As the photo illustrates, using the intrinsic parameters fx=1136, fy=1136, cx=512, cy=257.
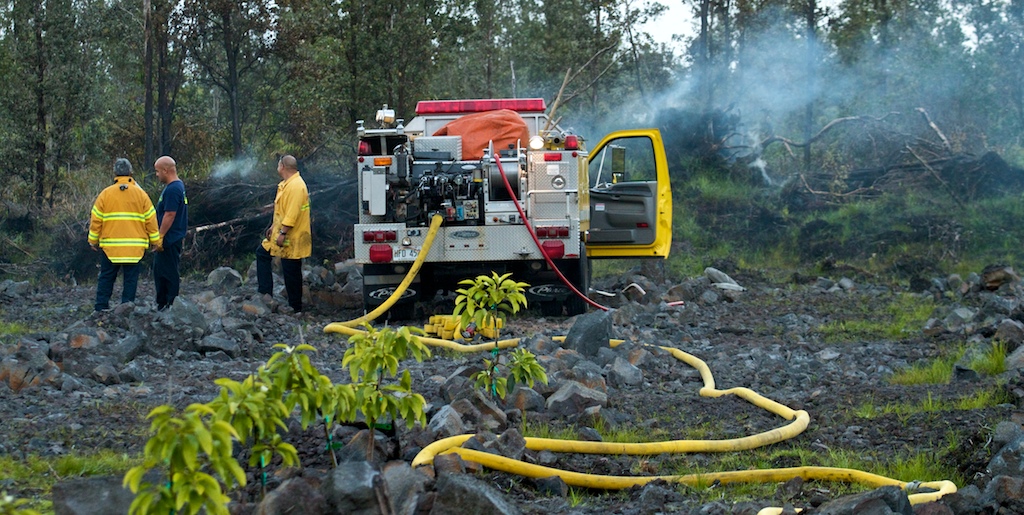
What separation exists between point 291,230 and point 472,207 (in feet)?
6.92

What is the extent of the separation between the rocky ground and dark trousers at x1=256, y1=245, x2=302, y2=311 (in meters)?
0.21

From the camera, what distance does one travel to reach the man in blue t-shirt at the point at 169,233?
443 inches

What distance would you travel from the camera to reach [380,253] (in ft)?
37.8

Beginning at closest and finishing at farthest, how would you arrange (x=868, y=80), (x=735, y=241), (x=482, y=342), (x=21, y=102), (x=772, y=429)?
(x=772, y=429), (x=482, y=342), (x=735, y=241), (x=21, y=102), (x=868, y=80)

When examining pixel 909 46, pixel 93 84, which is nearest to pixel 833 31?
pixel 909 46

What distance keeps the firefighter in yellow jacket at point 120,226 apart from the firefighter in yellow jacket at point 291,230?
4.75 ft

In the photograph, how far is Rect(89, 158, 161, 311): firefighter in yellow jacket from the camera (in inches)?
430

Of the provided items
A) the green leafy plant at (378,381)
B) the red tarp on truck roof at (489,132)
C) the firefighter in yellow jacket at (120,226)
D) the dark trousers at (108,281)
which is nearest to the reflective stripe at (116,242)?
the firefighter in yellow jacket at (120,226)

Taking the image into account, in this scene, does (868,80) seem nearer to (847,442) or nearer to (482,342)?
(482,342)

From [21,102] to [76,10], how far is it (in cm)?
261

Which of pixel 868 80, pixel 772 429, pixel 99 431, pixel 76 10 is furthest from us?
pixel 868 80

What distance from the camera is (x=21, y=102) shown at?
70.8 feet

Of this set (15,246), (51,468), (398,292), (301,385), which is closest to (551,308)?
(398,292)

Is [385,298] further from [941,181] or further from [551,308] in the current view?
[941,181]
